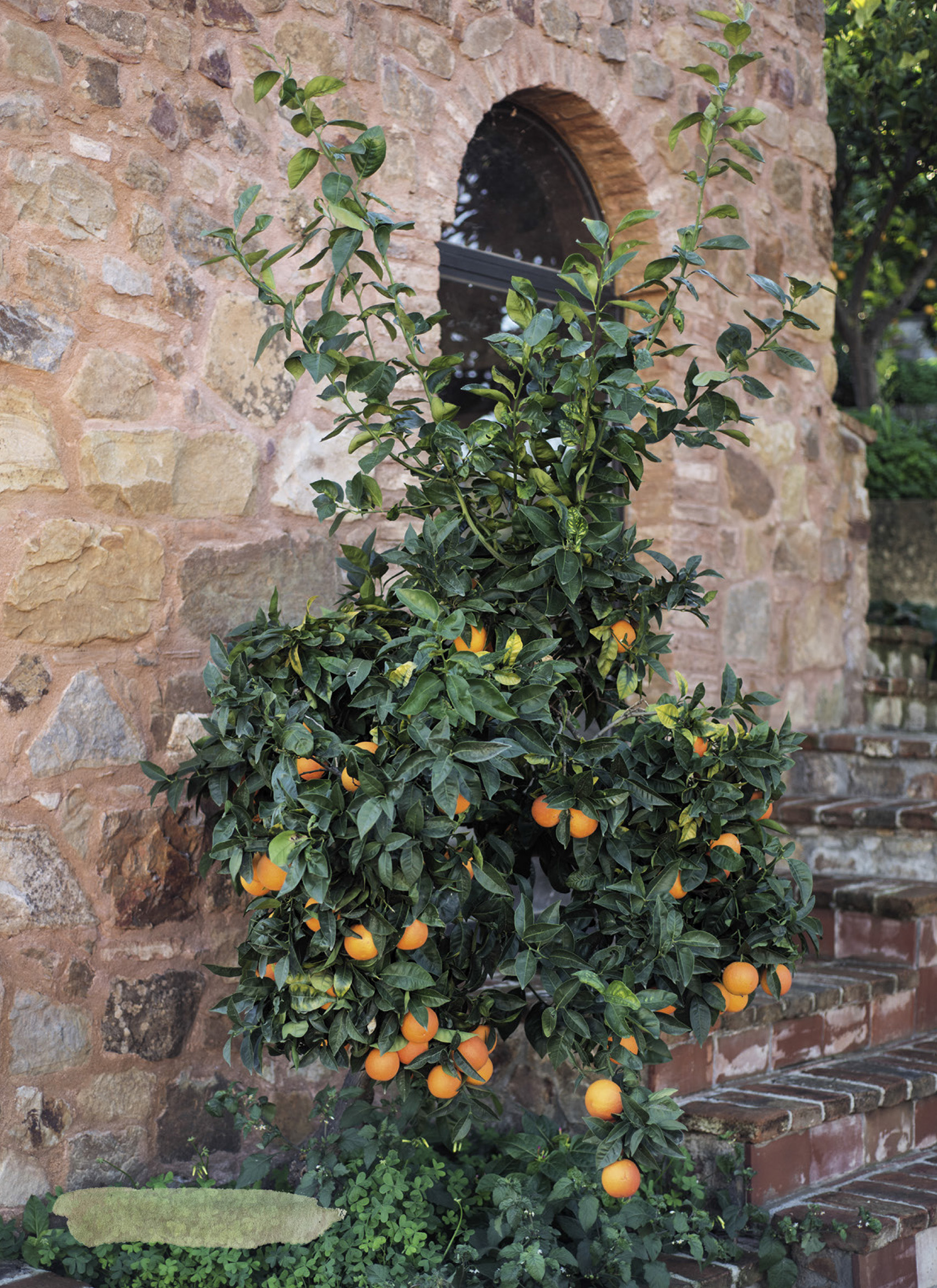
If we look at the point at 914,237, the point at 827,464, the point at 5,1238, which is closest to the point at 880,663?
the point at 827,464

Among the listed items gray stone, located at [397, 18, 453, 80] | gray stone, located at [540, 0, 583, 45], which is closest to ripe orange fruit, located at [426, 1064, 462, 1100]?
gray stone, located at [397, 18, 453, 80]

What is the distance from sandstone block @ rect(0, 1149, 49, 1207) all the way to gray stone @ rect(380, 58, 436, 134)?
2.53 metres

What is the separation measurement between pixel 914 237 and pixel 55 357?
6.30m

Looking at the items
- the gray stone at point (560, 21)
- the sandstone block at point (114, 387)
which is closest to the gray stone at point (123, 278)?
the sandstone block at point (114, 387)

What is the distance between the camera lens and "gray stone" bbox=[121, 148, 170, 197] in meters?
2.49

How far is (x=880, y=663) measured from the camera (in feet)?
16.4

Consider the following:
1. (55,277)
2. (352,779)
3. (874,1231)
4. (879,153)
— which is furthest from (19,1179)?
(879,153)

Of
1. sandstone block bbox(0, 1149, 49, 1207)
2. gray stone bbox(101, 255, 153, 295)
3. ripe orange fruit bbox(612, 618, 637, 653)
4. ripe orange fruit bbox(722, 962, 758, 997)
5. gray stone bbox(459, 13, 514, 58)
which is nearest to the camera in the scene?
ripe orange fruit bbox(722, 962, 758, 997)

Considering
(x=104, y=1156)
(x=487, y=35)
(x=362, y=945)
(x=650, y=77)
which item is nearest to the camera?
(x=362, y=945)

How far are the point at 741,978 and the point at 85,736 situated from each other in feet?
4.49

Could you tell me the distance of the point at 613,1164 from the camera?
5.99 ft

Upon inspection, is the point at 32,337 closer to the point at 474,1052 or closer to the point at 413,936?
the point at 413,936

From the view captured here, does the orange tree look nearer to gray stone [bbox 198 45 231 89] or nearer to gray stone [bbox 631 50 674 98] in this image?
gray stone [bbox 198 45 231 89]

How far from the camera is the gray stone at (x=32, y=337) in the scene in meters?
2.32
